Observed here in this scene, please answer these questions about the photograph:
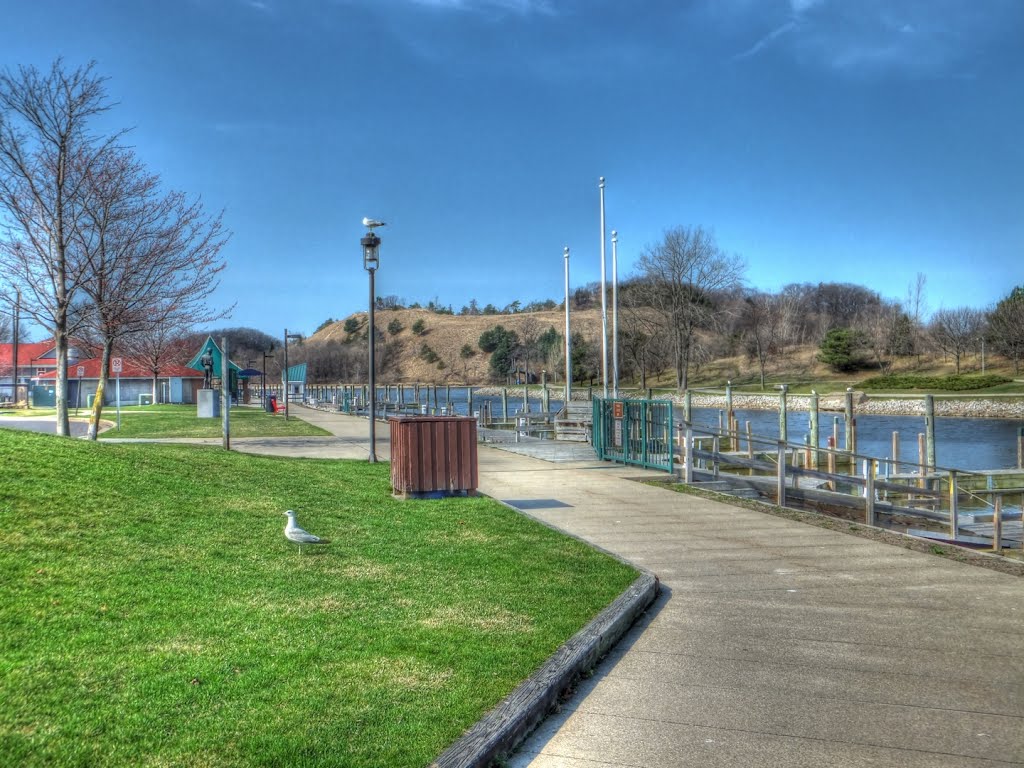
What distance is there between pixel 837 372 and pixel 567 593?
2932 inches

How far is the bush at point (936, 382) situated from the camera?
57.1m

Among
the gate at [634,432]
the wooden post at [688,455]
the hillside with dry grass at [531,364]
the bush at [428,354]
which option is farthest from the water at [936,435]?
the bush at [428,354]

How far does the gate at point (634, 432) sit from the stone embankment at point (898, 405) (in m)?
31.1

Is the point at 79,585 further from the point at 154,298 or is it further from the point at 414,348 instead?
the point at 414,348

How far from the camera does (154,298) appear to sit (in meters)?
21.2

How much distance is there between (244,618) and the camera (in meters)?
5.31

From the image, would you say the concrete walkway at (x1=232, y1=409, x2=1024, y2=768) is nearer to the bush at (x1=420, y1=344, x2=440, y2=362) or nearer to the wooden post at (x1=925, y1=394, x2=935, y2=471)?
the wooden post at (x1=925, y1=394, x2=935, y2=471)

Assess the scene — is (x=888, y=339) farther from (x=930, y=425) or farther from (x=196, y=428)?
(x=196, y=428)

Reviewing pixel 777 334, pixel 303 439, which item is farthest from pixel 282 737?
pixel 777 334

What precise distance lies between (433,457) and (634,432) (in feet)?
23.3

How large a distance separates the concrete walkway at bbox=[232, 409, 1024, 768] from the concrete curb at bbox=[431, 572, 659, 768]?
9 centimetres

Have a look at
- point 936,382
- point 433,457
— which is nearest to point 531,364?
point 936,382

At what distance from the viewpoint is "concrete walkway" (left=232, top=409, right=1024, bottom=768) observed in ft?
13.2

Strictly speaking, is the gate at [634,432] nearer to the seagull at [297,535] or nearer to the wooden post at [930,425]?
the seagull at [297,535]
